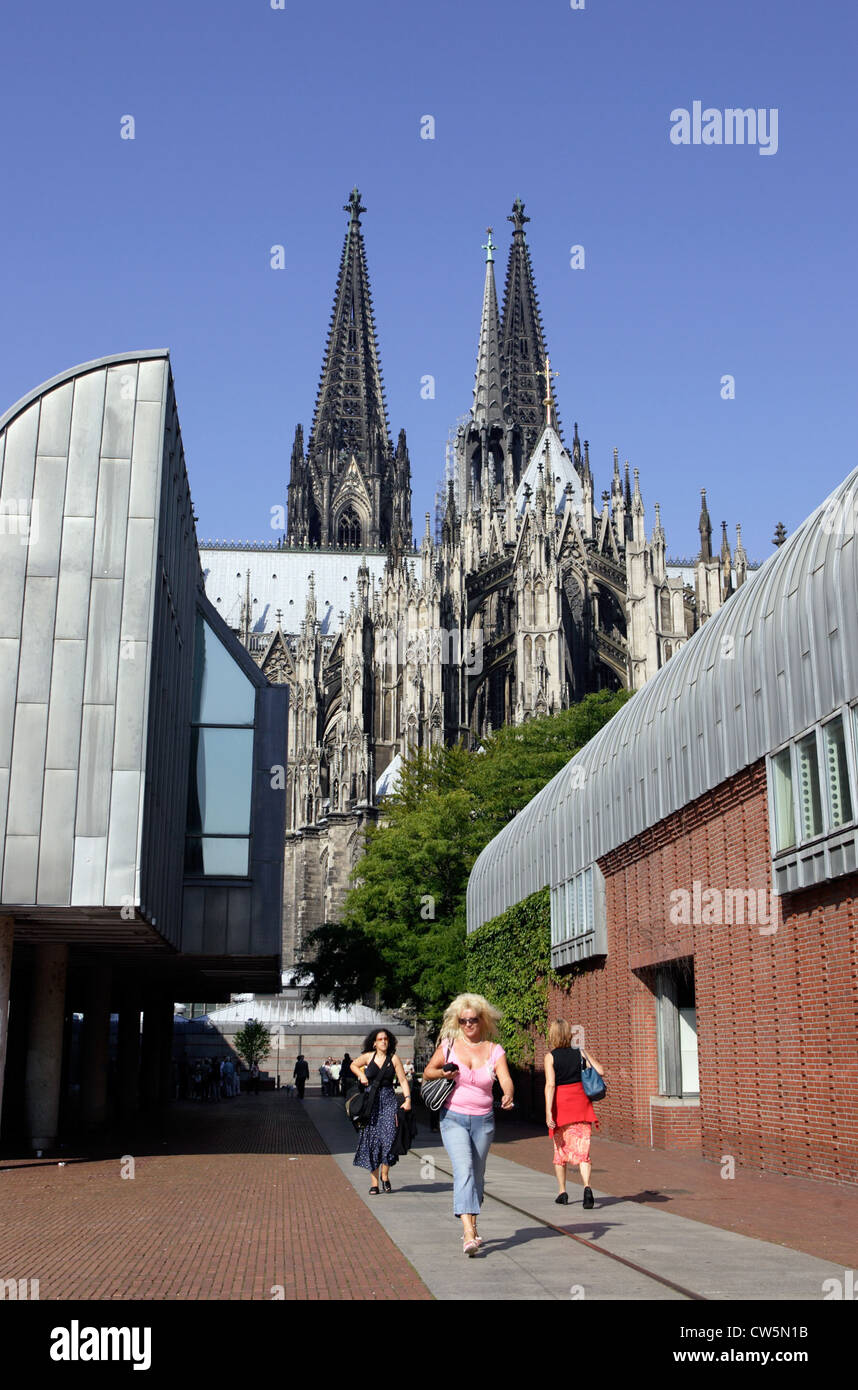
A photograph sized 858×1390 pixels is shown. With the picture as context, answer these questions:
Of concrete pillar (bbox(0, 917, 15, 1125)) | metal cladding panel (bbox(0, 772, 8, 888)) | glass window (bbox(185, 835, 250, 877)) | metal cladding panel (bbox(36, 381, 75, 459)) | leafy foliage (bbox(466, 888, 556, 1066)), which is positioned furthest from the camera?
leafy foliage (bbox(466, 888, 556, 1066))

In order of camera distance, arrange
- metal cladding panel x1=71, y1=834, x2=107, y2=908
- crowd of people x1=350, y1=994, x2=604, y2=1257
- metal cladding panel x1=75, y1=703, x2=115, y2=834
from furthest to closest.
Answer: metal cladding panel x1=75, y1=703, x2=115, y2=834
metal cladding panel x1=71, y1=834, x2=107, y2=908
crowd of people x1=350, y1=994, x2=604, y2=1257

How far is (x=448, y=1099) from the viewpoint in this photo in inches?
329

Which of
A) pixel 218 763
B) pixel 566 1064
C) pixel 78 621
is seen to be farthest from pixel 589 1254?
pixel 218 763

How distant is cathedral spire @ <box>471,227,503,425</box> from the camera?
306 feet

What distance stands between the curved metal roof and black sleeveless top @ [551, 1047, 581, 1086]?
4267 millimetres

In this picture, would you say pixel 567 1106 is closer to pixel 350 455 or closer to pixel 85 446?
pixel 85 446

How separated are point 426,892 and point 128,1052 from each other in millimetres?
11551

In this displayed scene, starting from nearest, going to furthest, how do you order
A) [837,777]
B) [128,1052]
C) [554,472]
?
[837,777] → [128,1052] → [554,472]

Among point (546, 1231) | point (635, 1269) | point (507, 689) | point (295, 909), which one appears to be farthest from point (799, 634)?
point (295, 909)

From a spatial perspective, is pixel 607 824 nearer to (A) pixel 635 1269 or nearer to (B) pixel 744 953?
(B) pixel 744 953

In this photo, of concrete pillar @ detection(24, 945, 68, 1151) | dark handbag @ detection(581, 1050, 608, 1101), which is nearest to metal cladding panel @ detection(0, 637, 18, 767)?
concrete pillar @ detection(24, 945, 68, 1151)

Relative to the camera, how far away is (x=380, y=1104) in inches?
492

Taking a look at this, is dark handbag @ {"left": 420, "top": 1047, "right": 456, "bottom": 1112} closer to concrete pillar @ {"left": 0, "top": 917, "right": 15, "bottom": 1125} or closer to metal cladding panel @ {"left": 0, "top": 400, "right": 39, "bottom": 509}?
concrete pillar @ {"left": 0, "top": 917, "right": 15, "bottom": 1125}

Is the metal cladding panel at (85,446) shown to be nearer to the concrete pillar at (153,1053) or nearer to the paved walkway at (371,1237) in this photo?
the paved walkway at (371,1237)
